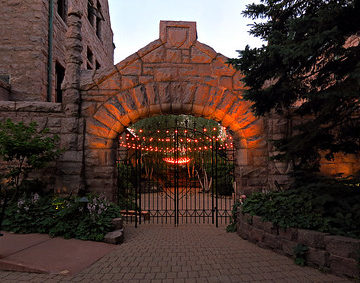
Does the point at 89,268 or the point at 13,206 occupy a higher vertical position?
the point at 13,206

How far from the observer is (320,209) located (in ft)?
11.0

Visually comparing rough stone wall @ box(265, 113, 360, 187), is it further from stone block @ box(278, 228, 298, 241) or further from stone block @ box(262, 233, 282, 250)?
stone block @ box(278, 228, 298, 241)

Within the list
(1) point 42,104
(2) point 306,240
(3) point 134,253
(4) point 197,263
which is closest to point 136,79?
(1) point 42,104

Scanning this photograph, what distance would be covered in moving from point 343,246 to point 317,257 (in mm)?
406

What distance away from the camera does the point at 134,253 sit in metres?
3.64

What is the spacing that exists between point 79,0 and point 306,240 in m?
12.6

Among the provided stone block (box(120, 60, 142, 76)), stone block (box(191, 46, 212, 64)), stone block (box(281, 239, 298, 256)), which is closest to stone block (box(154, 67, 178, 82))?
stone block (box(120, 60, 142, 76))

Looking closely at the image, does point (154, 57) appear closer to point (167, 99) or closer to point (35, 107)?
point (167, 99)

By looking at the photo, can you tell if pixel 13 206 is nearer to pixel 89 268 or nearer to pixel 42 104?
pixel 42 104

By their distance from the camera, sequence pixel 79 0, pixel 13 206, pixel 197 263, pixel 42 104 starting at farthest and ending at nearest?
pixel 79 0 < pixel 42 104 < pixel 13 206 < pixel 197 263

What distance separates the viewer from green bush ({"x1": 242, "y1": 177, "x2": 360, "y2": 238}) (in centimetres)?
314

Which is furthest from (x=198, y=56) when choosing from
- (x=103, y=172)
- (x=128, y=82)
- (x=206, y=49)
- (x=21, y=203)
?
(x=21, y=203)

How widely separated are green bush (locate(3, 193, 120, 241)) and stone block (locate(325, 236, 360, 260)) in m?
3.77

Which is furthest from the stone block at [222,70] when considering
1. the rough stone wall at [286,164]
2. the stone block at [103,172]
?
the stone block at [103,172]
